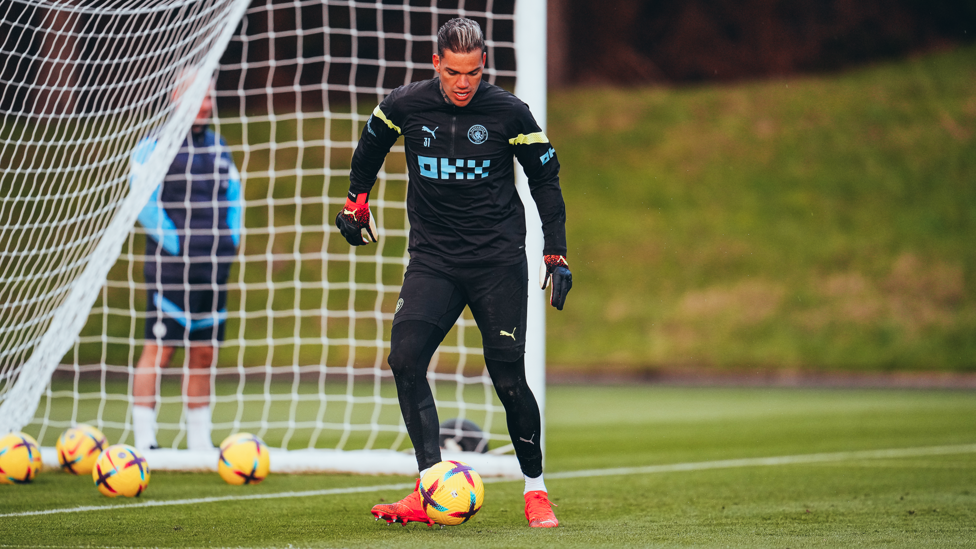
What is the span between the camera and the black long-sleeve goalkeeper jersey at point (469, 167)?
4.24 metres

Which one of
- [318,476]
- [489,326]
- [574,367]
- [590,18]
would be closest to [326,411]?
[318,476]

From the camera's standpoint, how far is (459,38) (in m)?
4.01

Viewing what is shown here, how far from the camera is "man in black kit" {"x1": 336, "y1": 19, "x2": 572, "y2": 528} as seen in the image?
13.9 feet

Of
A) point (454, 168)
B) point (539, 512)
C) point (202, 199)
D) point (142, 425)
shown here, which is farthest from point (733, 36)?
point (539, 512)

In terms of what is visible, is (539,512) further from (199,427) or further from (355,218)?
(199,427)

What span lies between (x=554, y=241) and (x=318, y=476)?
2.49 meters

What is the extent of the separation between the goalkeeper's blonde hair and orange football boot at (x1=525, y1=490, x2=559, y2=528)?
73.8 inches

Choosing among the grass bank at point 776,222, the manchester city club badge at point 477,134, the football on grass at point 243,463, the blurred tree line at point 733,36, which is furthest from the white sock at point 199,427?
the blurred tree line at point 733,36

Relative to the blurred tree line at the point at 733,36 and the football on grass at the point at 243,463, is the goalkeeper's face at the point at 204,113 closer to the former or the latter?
the football on grass at the point at 243,463

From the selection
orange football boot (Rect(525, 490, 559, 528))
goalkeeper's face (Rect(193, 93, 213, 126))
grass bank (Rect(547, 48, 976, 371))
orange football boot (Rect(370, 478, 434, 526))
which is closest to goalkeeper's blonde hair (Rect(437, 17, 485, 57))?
orange football boot (Rect(370, 478, 434, 526))

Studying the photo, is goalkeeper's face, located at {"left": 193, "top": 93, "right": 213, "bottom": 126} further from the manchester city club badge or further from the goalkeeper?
the manchester city club badge

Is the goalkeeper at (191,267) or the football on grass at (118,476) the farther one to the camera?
the goalkeeper at (191,267)

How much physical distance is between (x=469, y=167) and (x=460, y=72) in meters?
0.40

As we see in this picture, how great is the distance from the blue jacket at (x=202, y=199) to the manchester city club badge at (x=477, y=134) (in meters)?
2.89
